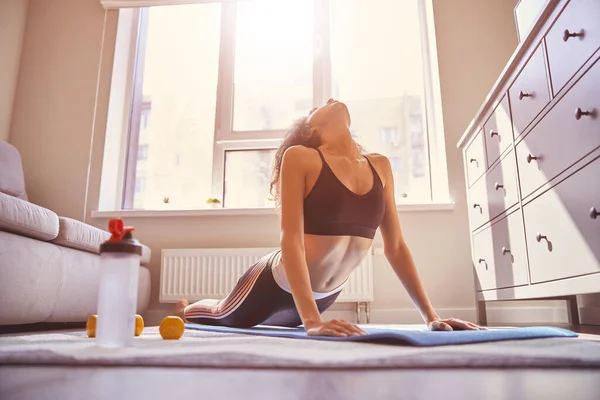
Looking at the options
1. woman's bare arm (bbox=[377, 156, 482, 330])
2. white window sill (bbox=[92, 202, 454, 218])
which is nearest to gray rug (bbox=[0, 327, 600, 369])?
woman's bare arm (bbox=[377, 156, 482, 330])

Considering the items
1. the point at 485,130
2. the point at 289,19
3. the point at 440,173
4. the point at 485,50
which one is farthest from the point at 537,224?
the point at 289,19

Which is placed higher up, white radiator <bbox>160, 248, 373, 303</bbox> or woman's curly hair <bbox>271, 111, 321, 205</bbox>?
woman's curly hair <bbox>271, 111, 321, 205</bbox>

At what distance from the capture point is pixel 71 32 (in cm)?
326

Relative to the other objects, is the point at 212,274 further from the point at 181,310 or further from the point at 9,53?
the point at 9,53

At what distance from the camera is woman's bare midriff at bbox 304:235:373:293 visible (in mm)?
1385

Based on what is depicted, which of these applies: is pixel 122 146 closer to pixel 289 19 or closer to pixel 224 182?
pixel 224 182

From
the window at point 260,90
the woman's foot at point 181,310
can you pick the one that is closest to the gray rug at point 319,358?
the woman's foot at point 181,310

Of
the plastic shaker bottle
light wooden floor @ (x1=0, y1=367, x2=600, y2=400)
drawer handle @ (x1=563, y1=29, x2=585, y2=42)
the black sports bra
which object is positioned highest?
drawer handle @ (x1=563, y1=29, x2=585, y2=42)

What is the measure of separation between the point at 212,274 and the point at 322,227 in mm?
1446

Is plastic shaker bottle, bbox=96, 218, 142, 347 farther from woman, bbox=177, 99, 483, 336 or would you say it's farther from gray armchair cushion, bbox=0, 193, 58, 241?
gray armchair cushion, bbox=0, 193, 58, 241

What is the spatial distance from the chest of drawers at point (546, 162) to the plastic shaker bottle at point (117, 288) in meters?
1.12

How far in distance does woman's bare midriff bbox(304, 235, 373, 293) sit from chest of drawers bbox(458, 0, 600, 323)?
589mm

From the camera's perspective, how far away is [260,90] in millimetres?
3223

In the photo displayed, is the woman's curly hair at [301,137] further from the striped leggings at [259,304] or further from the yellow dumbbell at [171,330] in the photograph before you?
the yellow dumbbell at [171,330]
